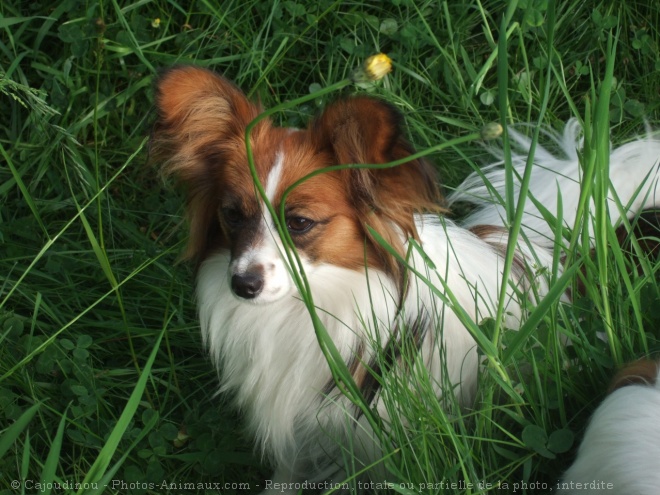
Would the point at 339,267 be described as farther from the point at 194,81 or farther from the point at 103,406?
the point at 103,406

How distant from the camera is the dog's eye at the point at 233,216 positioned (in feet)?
7.23

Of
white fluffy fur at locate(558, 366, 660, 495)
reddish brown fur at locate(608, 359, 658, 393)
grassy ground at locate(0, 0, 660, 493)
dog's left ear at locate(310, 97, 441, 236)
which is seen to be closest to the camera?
white fluffy fur at locate(558, 366, 660, 495)

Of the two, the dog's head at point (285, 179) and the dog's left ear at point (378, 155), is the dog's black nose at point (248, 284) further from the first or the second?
the dog's left ear at point (378, 155)

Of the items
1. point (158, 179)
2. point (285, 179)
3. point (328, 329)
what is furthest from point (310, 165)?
point (158, 179)

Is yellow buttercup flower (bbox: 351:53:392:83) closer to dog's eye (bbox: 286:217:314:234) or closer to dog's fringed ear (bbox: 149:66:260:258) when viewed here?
dog's eye (bbox: 286:217:314:234)

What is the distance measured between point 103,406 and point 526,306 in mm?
1479

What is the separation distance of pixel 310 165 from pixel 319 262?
27cm

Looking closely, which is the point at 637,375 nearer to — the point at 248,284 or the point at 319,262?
the point at 319,262

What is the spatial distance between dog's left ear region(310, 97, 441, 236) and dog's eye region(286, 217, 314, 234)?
153mm

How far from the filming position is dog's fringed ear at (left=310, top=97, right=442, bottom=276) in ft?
6.50

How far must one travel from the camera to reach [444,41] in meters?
3.37

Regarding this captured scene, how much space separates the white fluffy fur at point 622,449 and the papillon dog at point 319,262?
353 mm

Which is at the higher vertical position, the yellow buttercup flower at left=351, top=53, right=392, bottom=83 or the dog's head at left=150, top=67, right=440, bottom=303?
the yellow buttercup flower at left=351, top=53, right=392, bottom=83

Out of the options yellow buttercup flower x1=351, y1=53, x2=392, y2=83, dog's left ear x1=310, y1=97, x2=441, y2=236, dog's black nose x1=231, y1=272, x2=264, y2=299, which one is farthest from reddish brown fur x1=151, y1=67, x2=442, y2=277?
yellow buttercup flower x1=351, y1=53, x2=392, y2=83
